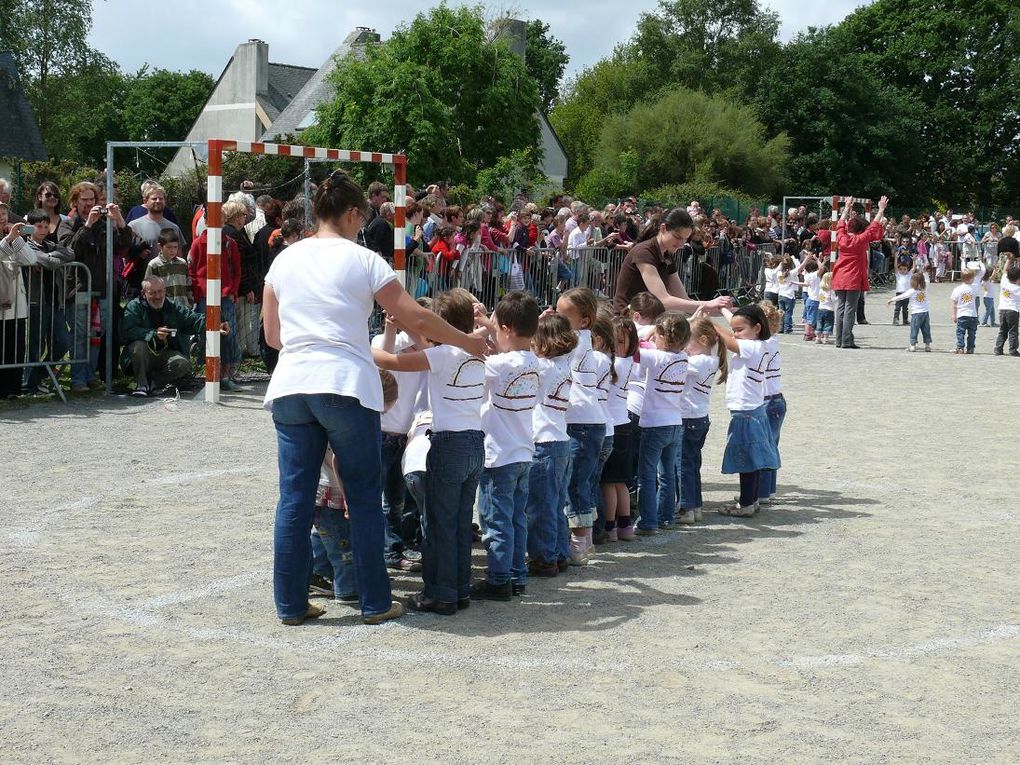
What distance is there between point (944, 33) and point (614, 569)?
71936 millimetres

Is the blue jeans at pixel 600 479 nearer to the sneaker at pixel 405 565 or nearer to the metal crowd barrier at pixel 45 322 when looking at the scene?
the sneaker at pixel 405 565

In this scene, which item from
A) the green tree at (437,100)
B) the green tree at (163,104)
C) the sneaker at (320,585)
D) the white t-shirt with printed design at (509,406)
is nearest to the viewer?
the white t-shirt with printed design at (509,406)

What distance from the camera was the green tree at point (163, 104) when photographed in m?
96.2

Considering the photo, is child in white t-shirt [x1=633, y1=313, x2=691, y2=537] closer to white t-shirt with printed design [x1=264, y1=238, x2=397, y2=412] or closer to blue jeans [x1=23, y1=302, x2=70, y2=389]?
white t-shirt with printed design [x1=264, y1=238, x2=397, y2=412]

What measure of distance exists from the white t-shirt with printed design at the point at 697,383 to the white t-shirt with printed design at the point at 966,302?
13373mm

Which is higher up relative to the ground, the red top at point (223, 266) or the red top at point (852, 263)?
the red top at point (852, 263)

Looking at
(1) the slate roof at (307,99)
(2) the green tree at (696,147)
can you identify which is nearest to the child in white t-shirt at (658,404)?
(2) the green tree at (696,147)

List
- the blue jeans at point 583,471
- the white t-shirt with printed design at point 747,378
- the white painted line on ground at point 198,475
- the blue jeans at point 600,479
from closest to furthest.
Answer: the blue jeans at point 583,471
the blue jeans at point 600,479
the white t-shirt with printed design at point 747,378
the white painted line on ground at point 198,475

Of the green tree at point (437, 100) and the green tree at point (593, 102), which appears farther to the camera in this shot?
the green tree at point (593, 102)

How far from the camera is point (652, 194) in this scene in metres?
54.4

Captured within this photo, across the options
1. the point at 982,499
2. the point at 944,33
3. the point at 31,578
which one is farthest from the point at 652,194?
the point at 31,578

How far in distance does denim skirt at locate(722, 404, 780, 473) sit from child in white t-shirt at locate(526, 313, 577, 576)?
2022 millimetres

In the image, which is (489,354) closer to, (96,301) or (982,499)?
(982,499)

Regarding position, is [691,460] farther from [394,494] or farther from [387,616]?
[387,616]
